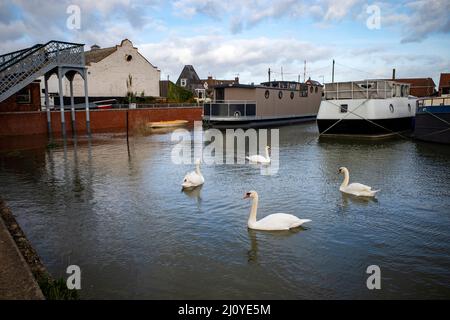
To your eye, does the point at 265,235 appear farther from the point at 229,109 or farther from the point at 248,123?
the point at 248,123

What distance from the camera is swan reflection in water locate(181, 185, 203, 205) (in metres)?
12.4

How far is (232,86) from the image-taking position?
1500 inches

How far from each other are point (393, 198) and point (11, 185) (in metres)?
13.3

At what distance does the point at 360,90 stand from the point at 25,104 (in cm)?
2661

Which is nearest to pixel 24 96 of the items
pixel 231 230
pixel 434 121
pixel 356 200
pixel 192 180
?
pixel 192 180

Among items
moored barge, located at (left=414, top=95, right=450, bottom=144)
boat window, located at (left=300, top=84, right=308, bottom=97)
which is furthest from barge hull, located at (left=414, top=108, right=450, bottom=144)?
boat window, located at (left=300, top=84, right=308, bottom=97)

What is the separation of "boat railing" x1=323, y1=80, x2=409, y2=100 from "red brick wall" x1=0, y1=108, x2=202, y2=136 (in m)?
18.1

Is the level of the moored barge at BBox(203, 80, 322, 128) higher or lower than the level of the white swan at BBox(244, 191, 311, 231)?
higher

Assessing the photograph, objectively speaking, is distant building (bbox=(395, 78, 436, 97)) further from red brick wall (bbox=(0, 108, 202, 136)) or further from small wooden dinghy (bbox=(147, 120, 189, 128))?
small wooden dinghy (bbox=(147, 120, 189, 128))

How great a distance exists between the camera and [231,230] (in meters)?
9.57

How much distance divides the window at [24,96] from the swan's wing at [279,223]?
1093 inches
